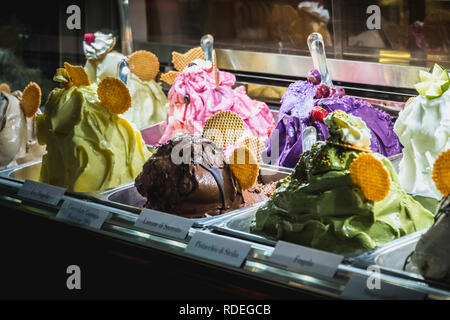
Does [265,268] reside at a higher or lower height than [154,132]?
lower

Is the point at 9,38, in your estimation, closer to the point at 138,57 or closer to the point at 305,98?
the point at 138,57

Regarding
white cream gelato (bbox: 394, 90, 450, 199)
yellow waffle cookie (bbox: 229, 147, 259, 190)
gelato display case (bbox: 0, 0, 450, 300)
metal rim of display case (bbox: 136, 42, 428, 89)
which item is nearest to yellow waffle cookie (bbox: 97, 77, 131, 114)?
gelato display case (bbox: 0, 0, 450, 300)

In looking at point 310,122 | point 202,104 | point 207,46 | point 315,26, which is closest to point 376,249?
point 310,122

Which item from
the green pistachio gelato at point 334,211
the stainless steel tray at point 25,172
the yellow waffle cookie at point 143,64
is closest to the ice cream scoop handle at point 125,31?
the yellow waffle cookie at point 143,64

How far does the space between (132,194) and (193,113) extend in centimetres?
74

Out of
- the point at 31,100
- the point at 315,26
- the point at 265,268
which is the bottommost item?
the point at 265,268

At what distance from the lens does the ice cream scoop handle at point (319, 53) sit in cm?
266

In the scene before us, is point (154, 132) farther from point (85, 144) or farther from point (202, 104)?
point (85, 144)

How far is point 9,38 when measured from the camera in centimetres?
429

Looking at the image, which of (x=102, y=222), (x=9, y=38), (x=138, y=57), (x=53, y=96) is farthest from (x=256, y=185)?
(x=9, y=38)

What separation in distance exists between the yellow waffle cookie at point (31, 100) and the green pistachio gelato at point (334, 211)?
1.31 m

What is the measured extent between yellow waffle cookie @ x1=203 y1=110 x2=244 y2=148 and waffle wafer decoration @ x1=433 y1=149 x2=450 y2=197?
3.70 feet

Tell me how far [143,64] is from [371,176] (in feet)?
6.43

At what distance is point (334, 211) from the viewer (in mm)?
1856
